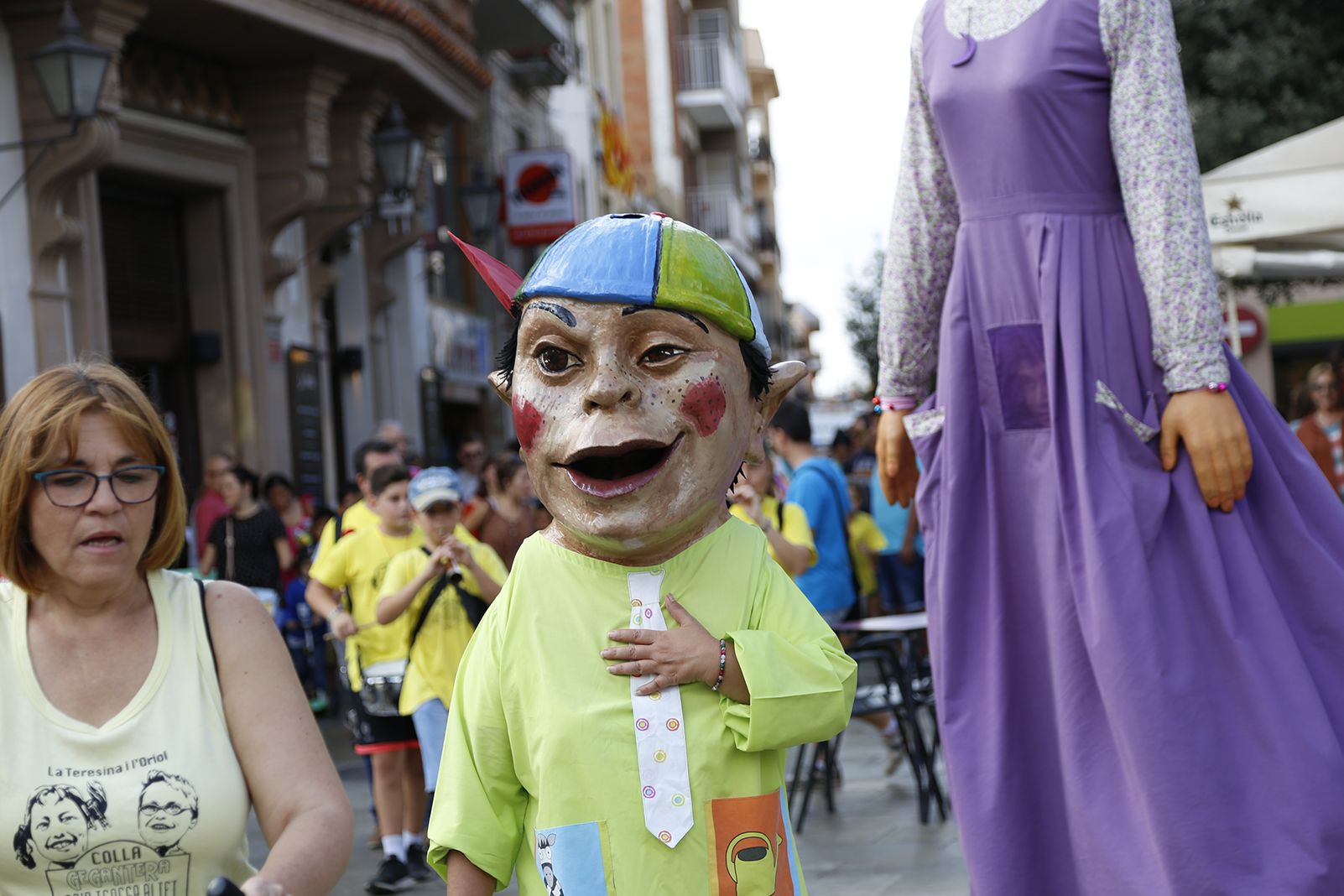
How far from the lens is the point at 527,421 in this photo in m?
2.66

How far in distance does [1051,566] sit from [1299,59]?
15.5 metres

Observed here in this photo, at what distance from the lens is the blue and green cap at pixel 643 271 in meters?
2.61

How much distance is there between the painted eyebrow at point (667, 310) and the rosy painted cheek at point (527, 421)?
0.20m

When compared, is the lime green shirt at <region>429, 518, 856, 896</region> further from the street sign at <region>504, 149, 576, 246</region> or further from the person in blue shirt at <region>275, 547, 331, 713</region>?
the street sign at <region>504, 149, 576, 246</region>

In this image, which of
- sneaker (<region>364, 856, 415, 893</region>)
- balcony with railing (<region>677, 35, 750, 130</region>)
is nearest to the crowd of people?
sneaker (<region>364, 856, 415, 893</region>)

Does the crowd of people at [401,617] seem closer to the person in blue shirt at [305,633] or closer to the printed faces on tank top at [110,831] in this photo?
the person in blue shirt at [305,633]

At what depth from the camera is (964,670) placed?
3.68 m

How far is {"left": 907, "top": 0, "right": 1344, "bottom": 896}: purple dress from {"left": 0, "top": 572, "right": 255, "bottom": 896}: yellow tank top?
1488 mm

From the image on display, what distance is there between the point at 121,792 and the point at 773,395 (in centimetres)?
126

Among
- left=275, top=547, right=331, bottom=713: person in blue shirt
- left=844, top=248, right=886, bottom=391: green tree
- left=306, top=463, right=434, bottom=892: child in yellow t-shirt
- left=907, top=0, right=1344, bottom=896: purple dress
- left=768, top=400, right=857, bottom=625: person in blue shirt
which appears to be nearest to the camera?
left=907, top=0, right=1344, bottom=896: purple dress

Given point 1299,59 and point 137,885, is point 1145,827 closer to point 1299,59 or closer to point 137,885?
point 137,885

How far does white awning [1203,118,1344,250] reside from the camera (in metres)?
8.56

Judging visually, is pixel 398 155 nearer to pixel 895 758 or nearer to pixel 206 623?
pixel 895 758

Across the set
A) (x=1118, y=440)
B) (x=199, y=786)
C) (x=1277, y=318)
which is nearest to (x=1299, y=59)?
(x=1277, y=318)
